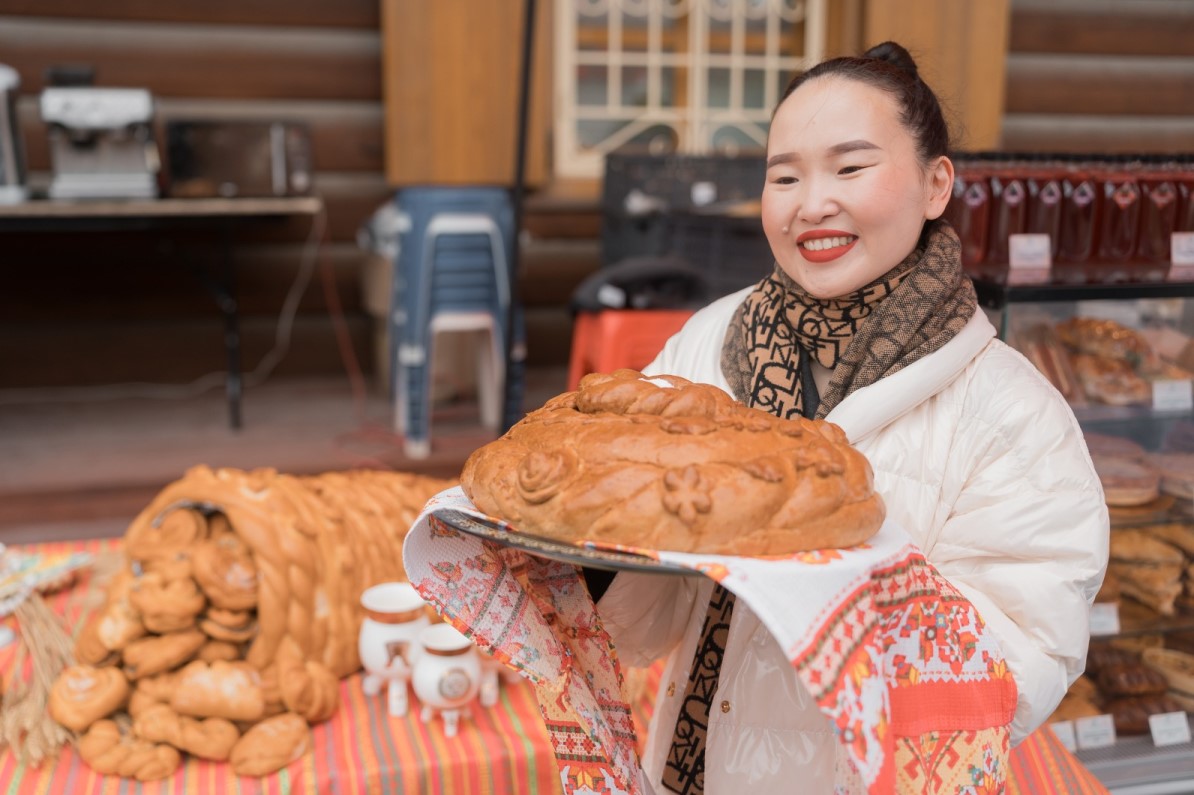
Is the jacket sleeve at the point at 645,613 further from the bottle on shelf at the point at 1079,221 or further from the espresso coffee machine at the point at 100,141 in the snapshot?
the espresso coffee machine at the point at 100,141

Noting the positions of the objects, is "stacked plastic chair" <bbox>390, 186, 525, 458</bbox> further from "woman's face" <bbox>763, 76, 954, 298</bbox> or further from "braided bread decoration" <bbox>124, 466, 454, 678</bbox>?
"woman's face" <bbox>763, 76, 954, 298</bbox>

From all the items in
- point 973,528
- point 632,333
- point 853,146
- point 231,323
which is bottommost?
point 231,323

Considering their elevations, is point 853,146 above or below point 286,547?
above

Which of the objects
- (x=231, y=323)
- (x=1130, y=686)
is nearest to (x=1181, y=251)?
(x=1130, y=686)

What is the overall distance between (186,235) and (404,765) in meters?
4.15

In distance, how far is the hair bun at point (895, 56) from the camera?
142 cm

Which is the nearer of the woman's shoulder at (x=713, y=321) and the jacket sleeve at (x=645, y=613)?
the jacket sleeve at (x=645, y=613)

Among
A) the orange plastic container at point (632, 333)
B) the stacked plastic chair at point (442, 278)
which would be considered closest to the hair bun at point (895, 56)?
the orange plastic container at point (632, 333)

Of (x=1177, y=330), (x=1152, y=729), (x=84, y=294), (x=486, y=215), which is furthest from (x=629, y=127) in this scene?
(x=1152, y=729)

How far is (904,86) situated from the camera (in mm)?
1348

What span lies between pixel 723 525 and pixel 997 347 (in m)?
0.62

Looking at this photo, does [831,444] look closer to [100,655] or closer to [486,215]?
[100,655]

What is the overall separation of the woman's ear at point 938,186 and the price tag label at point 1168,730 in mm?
1707

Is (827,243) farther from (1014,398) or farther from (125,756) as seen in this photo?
(125,756)
